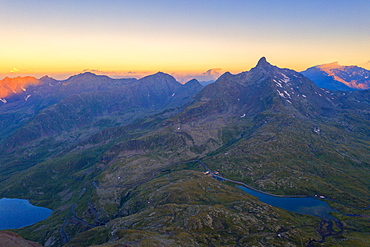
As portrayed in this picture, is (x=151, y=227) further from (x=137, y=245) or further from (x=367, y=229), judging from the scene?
(x=367, y=229)

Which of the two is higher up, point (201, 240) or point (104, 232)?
point (201, 240)

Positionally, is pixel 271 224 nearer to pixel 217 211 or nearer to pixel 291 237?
pixel 291 237

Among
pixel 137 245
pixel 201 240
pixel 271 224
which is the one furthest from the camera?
pixel 271 224

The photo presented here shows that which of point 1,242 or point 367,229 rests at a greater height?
point 1,242

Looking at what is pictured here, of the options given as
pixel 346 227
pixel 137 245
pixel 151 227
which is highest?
pixel 137 245

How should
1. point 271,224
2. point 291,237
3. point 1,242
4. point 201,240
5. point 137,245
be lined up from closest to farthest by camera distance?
point 137,245 < point 1,242 < point 201,240 < point 291,237 < point 271,224

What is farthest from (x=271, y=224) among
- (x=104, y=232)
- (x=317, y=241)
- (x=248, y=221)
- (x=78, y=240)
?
(x=78, y=240)

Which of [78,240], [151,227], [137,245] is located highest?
[137,245]

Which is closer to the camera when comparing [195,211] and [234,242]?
[234,242]

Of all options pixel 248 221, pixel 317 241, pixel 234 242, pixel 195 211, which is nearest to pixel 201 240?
pixel 234 242
